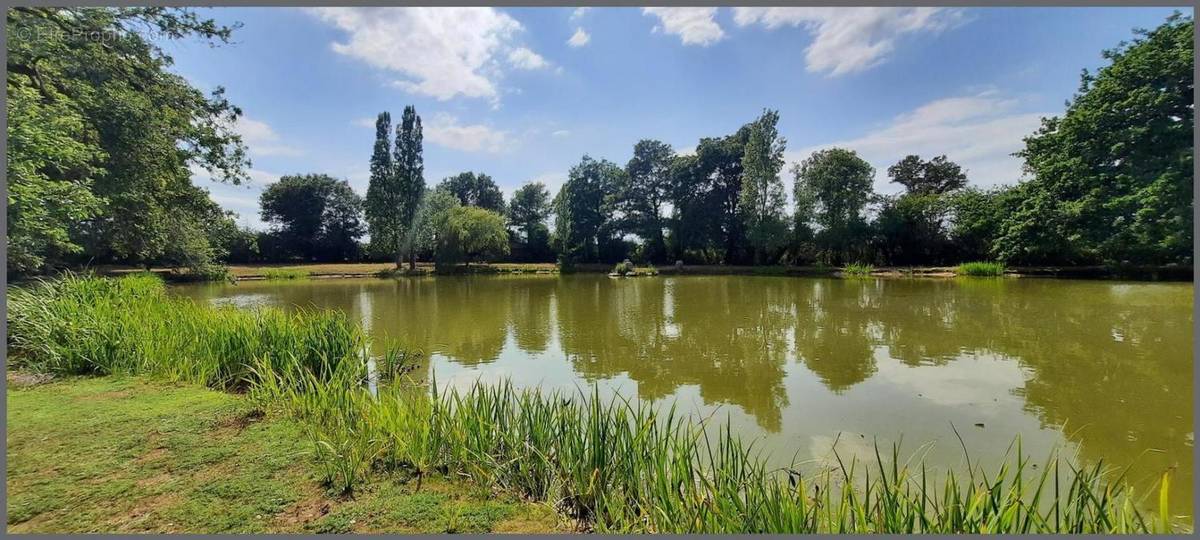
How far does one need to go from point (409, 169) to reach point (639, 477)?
32848mm

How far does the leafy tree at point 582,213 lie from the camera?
3347cm

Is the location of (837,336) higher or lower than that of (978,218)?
lower

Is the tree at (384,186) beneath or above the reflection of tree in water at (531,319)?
above

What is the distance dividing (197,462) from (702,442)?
3.12 meters

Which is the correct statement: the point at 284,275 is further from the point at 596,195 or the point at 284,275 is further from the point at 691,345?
the point at 691,345

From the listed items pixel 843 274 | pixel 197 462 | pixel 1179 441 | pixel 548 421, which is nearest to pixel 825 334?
pixel 1179 441

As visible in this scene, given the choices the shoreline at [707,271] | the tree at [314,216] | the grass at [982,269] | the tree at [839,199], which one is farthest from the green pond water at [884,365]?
the tree at [314,216]

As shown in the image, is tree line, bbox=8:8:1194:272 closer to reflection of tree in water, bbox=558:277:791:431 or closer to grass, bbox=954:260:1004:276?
grass, bbox=954:260:1004:276

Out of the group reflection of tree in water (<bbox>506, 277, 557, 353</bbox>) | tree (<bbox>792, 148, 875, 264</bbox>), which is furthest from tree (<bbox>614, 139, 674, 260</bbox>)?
reflection of tree in water (<bbox>506, 277, 557, 353</bbox>)

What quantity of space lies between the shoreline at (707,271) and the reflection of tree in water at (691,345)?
12.7 m

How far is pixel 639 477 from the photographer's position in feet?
7.94

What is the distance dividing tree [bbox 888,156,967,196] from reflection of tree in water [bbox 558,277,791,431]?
24.2 m

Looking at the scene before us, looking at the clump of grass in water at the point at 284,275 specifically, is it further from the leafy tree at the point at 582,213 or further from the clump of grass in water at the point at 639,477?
the clump of grass in water at the point at 639,477

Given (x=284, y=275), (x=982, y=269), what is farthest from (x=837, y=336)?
(x=284, y=275)
